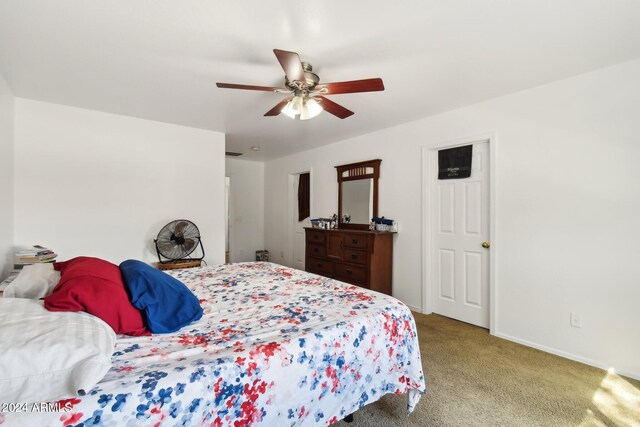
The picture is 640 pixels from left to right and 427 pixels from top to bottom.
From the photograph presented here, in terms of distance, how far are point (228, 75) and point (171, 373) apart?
215 centimetres

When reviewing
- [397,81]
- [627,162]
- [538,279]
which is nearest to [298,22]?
[397,81]

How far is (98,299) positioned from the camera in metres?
1.20

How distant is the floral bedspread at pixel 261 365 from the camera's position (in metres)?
0.89

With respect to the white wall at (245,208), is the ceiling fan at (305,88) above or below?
above

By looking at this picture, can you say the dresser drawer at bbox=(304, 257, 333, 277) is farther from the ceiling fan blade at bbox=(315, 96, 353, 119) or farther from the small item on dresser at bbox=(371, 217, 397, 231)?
the ceiling fan blade at bbox=(315, 96, 353, 119)

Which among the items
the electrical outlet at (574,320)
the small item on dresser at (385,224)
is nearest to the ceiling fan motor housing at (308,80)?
the small item on dresser at (385,224)

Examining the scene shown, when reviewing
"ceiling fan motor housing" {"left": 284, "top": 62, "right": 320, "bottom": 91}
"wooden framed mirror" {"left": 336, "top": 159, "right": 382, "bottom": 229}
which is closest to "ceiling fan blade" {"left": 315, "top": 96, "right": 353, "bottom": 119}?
"ceiling fan motor housing" {"left": 284, "top": 62, "right": 320, "bottom": 91}

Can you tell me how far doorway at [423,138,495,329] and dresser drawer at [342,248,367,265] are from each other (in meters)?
0.70

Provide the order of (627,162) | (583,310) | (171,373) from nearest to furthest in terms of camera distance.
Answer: (171,373) < (627,162) < (583,310)

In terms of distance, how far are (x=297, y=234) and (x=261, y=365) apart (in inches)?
169

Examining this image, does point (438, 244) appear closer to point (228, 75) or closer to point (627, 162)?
point (627, 162)

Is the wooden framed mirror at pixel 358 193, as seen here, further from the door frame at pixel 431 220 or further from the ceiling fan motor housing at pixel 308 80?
the ceiling fan motor housing at pixel 308 80

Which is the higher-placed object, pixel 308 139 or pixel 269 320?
pixel 308 139

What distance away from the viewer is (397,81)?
8.04 feet
